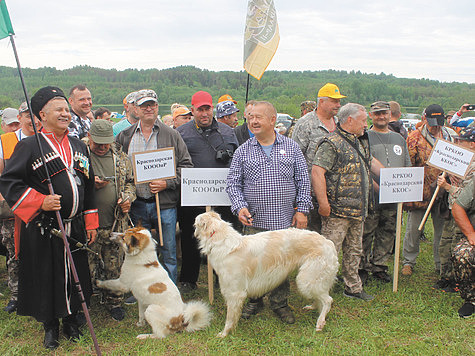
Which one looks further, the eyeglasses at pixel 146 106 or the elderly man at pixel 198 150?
the elderly man at pixel 198 150

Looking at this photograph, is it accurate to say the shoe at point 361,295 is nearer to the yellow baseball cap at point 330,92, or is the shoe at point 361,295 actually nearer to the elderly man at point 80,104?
the yellow baseball cap at point 330,92

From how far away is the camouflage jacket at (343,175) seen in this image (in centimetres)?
488

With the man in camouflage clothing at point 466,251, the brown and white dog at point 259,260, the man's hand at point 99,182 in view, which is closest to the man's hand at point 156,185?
the man's hand at point 99,182

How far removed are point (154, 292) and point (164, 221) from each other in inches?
43.8

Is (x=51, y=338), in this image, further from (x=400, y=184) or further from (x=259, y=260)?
(x=400, y=184)

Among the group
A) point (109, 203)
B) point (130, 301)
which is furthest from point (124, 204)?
point (130, 301)

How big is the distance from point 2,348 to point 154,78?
72.7m

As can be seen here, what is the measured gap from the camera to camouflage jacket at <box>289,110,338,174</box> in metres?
5.71

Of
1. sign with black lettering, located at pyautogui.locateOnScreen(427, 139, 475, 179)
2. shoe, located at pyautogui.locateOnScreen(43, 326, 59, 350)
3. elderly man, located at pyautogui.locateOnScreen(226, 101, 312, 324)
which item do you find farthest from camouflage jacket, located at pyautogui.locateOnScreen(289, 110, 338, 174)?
shoe, located at pyautogui.locateOnScreen(43, 326, 59, 350)

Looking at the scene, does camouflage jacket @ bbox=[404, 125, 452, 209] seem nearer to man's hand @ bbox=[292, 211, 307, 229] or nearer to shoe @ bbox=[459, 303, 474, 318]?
shoe @ bbox=[459, 303, 474, 318]

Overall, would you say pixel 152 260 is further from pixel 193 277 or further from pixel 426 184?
pixel 426 184

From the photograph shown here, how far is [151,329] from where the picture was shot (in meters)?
4.48

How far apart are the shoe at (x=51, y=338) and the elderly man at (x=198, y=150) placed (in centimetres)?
191

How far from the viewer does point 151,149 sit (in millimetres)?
4992
